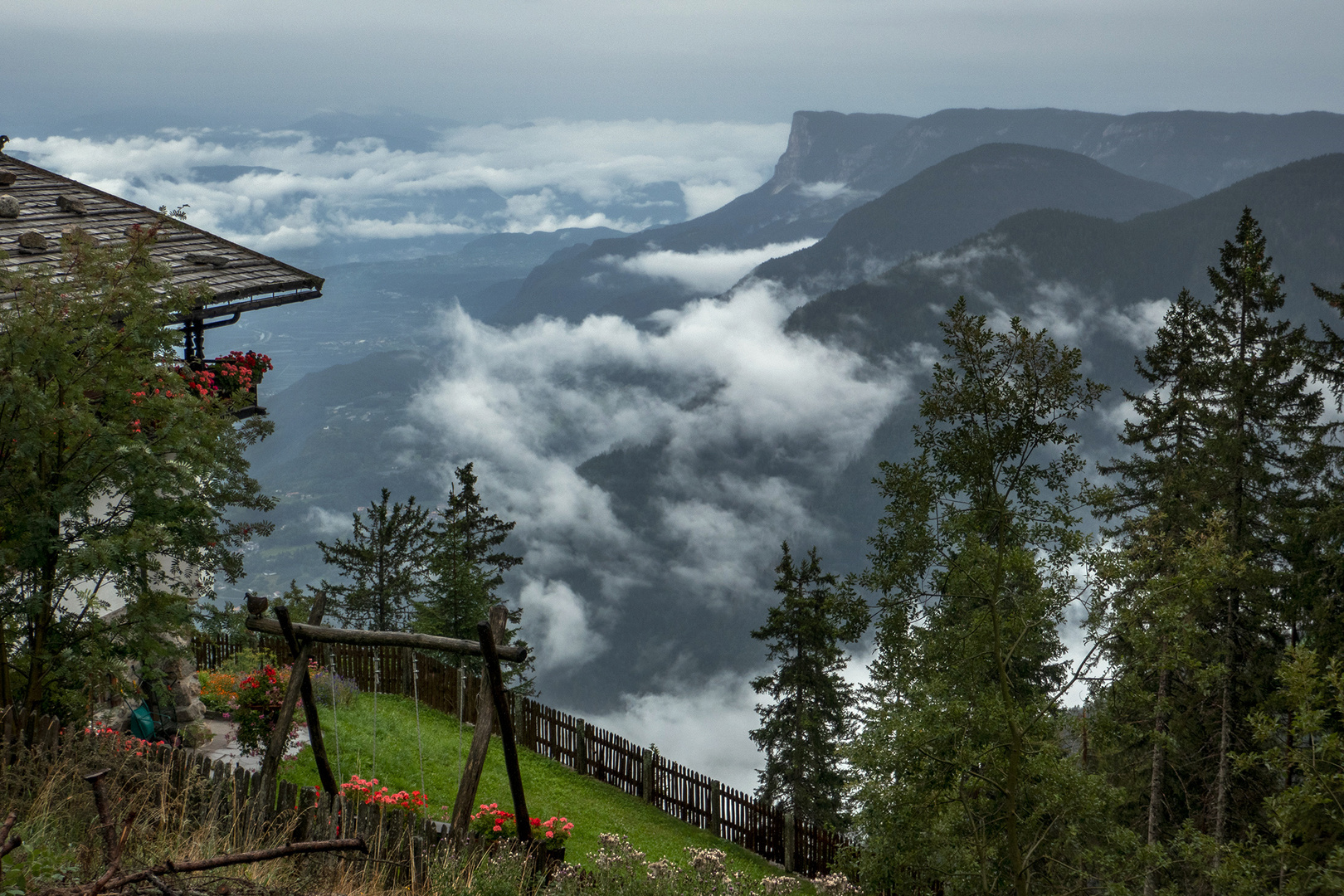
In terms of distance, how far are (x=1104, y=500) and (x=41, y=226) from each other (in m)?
15.2

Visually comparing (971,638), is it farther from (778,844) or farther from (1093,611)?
(778,844)

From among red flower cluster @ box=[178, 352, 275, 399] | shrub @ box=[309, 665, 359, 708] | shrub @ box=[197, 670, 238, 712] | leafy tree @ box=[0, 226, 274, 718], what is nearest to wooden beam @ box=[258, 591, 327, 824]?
leafy tree @ box=[0, 226, 274, 718]

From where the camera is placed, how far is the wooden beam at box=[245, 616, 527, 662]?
8.20 m

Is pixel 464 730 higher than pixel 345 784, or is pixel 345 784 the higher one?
pixel 345 784

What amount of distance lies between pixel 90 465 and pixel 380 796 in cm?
463

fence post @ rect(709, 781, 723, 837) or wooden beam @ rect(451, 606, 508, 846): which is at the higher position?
wooden beam @ rect(451, 606, 508, 846)

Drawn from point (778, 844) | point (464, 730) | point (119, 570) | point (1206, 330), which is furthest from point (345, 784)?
point (1206, 330)

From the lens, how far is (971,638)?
11070mm

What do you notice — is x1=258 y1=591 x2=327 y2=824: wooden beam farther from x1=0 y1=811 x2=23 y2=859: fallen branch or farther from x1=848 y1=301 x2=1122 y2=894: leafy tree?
x1=0 y1=811 x2=23 y2=859: fallen branch

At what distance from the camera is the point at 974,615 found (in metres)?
11.6

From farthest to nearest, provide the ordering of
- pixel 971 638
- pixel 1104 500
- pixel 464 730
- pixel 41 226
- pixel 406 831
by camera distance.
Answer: pixel 464 730 < pixel 41 226 < pixel 971 638 < pixel 1104 500 < pixel 406 831

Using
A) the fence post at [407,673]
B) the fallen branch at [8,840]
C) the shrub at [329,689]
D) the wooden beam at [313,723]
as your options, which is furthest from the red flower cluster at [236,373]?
the fallen branch at [8,840]

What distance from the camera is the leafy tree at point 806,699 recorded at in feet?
87.6

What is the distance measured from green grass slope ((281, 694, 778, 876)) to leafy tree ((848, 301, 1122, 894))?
5346 millimetres
